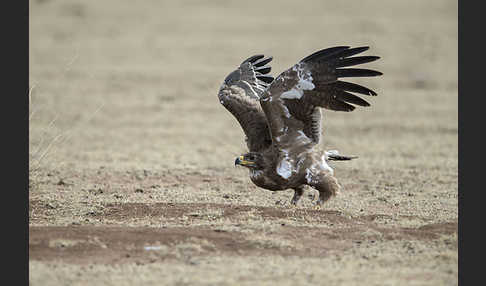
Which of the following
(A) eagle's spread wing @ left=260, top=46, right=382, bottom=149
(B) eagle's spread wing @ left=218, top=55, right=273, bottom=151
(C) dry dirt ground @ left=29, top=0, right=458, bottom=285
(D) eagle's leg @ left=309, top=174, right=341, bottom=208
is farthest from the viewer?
(B) eagle's spread wing @ left=218, top=55, right=273, bottom=151

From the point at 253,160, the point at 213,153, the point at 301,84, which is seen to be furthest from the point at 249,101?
the point at 213,153

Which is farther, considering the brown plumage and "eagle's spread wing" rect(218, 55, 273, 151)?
"eagle's spread wing" rect(218, 55, 273, 151)

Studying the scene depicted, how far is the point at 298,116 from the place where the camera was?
977cm

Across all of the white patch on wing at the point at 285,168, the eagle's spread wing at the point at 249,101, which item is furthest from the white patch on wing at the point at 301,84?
the eagle's spread wing at the point at 249,101

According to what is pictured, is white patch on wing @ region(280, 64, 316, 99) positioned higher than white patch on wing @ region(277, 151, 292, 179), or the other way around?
white patch on wing @ region(280, 64, 316, 99)

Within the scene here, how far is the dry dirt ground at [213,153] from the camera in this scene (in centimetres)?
782

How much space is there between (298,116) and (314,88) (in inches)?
18.7

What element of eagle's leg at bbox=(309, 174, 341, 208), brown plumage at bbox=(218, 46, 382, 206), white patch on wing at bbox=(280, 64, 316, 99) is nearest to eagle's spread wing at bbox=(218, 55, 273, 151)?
brown plumage at bbox=(218, 46, 382, 206)

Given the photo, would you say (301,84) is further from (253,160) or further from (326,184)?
(326,184)

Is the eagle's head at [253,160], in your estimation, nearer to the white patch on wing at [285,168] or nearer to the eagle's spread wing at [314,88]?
the white patch on wing at [285,168]

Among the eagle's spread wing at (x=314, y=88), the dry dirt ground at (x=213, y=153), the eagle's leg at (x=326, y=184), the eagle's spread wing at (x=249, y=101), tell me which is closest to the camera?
the dry dirt ground at (x=213, y=153)

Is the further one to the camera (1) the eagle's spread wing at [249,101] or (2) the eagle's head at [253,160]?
(1) the eagle's spread wing at [249,101]

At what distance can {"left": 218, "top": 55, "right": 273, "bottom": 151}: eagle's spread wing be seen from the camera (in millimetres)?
10500

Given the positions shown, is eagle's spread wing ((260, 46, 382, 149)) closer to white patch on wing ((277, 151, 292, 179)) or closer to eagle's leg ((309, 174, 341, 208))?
white patch on wing ((277, 151, 292, 179))
